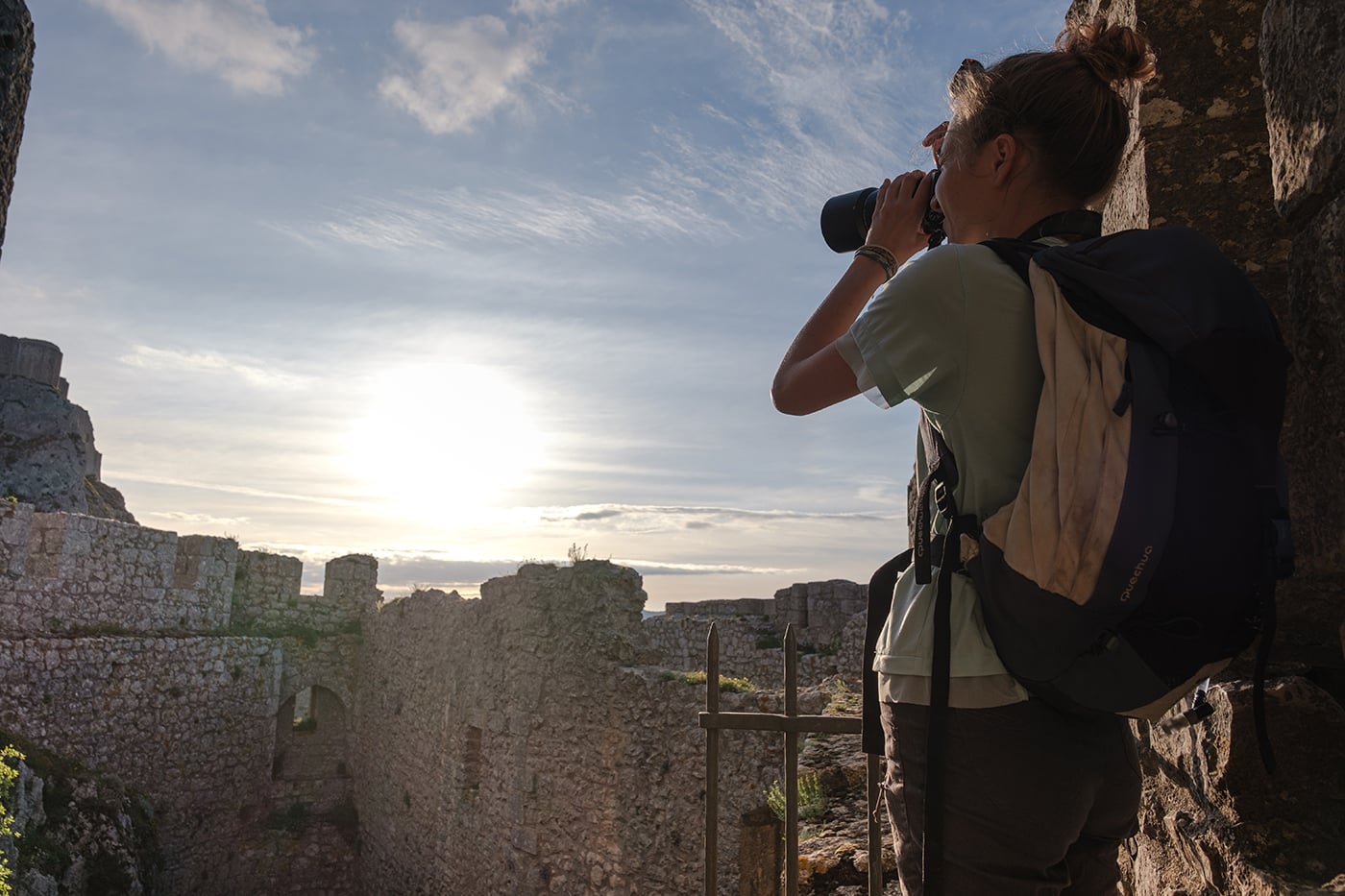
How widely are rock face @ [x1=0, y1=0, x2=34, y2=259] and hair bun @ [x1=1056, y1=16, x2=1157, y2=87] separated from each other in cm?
259

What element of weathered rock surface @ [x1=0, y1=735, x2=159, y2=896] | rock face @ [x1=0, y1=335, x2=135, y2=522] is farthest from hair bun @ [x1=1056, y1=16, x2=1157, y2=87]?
rock face @ [x1=0, y1=335, x2=135, y2=522]

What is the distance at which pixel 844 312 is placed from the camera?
1659 millimetres

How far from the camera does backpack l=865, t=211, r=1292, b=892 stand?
122 cm

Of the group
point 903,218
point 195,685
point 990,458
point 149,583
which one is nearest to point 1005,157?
point 903,218

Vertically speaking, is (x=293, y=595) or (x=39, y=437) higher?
(x=39, y=437)

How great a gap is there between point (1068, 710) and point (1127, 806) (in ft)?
0.92

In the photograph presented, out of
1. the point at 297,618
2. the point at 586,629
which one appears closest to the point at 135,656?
the point at 297,618

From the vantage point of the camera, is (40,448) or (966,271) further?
(40,448)

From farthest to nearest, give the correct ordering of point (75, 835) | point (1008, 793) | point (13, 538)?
point (13, 538) < point (75, 835) < point (1008, 793)

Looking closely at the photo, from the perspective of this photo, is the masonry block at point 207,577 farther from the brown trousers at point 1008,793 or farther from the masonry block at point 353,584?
the brown trousers at point 1008,793

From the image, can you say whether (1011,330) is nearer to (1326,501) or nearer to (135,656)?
(1326,501)

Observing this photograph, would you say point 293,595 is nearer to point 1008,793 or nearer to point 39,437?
point 39,437

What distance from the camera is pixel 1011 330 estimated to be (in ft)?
4.57

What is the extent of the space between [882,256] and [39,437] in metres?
20.0
